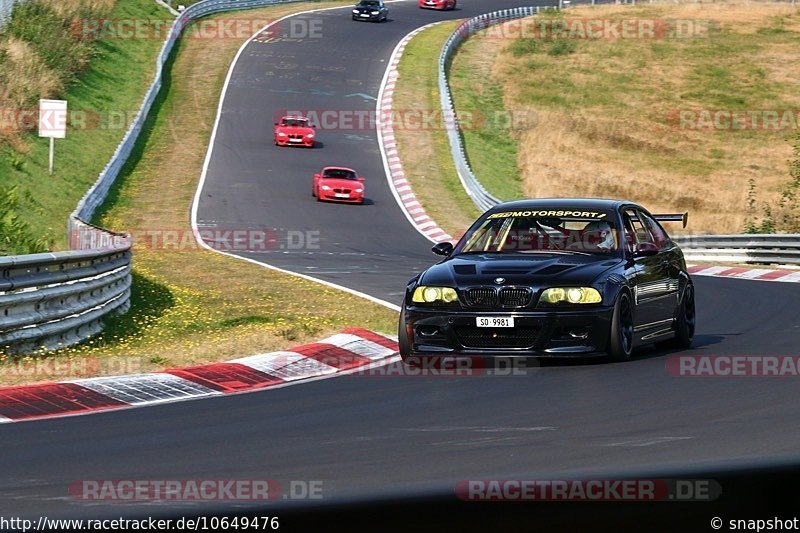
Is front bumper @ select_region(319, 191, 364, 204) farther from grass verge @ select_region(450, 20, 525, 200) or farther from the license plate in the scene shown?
the license plate

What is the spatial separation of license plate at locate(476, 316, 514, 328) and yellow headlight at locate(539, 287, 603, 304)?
→ 1.16 ft

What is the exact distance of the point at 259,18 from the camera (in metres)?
65.5

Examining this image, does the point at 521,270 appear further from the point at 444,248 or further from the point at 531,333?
the point at 444,248

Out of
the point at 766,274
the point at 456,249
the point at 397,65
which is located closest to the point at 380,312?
the point at 456,249

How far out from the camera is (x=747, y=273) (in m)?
26.0

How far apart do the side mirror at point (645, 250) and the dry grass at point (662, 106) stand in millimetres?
26497

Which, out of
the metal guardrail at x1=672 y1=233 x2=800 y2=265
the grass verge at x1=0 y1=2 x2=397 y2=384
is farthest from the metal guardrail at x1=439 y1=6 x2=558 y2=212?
the grass verge at x1=0 y1=2 x2=397 y2=384

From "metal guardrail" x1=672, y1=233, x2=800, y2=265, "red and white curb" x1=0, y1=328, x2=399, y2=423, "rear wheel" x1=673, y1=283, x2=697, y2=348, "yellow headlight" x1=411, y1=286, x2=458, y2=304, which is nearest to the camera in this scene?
"red and white curb" x1=0, y1=328, x2=399, y2=423

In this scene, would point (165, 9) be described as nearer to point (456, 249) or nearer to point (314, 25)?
point (314, 25)

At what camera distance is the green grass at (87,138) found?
29688 mm

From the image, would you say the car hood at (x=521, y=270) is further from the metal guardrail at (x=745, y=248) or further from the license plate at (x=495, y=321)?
the metal guardrail at (x=745, y=248)

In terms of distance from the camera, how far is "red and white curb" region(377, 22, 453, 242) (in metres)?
32.8

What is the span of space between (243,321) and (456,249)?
10.8 feet

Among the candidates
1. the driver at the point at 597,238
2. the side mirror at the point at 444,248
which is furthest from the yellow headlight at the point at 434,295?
→ the driver at the point at 597,238
